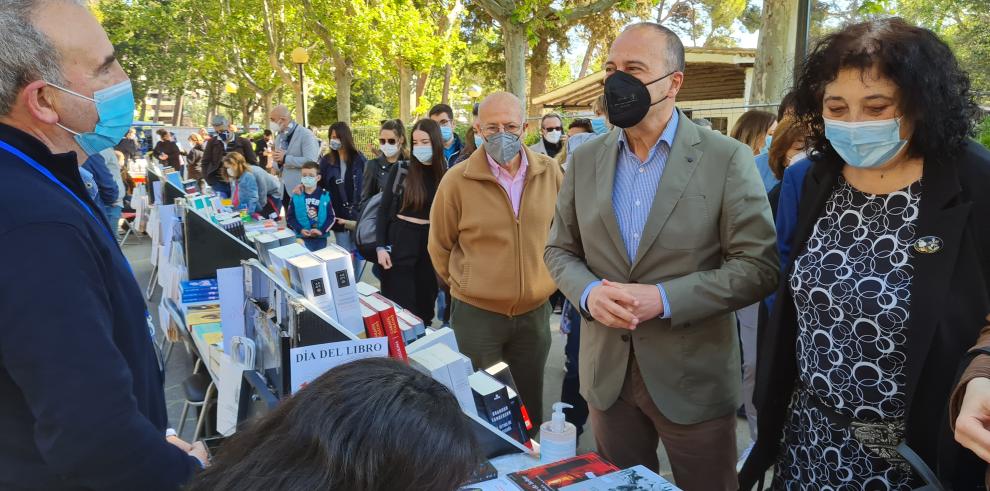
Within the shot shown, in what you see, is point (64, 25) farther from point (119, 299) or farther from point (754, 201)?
point (754, 201)

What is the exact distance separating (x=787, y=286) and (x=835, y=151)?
0.40 m

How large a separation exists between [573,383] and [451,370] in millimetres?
1801

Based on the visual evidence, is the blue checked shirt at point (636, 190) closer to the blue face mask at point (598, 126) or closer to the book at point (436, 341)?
the book at point (436, 341)

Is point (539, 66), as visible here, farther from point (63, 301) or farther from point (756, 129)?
point (63, 301)

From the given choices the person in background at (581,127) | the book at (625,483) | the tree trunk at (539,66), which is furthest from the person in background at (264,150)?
the book at (625,483)

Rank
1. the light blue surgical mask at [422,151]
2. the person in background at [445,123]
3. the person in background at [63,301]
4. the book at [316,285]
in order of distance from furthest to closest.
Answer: the person in background at [445,123] → the light blue surgical mask at [422,151] → the book at [316,285] → the person in background at [63,301]

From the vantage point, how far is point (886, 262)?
5.22ft

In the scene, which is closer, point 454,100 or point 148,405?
point 148,405

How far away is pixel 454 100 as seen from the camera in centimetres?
4653

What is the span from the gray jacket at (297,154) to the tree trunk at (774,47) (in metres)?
5.85

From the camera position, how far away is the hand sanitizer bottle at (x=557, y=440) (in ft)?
6.22

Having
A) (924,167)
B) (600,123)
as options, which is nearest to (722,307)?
(924,167)

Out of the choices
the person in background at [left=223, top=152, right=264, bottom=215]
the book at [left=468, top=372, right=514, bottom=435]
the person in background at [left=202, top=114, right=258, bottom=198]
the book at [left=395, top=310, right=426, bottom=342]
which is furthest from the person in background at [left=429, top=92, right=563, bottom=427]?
the person in background at [left=202, top=114, right=258, bottom=198]

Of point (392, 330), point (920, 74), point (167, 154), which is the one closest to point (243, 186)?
point (392, 330)
